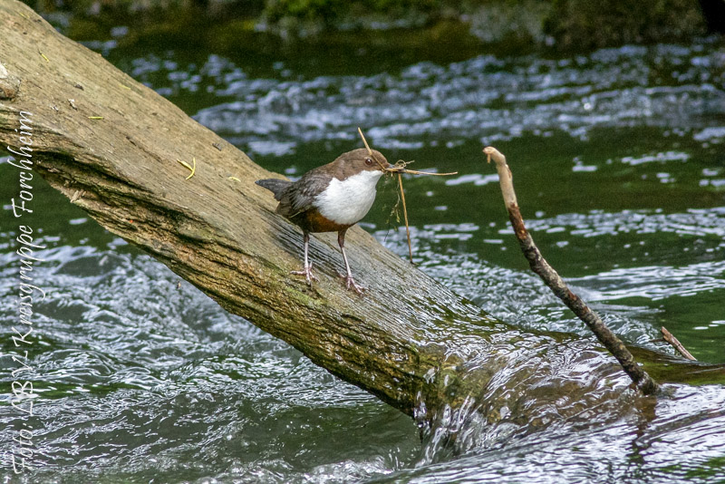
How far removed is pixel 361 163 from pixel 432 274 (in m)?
Answer: 2.32

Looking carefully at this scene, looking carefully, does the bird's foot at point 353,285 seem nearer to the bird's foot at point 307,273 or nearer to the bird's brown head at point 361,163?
the bird's foot at point 307,273

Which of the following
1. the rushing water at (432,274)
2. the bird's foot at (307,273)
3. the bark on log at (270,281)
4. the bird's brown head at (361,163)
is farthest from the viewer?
the bird's foot at (307,273)

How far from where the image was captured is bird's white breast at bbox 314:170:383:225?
318 centimetres

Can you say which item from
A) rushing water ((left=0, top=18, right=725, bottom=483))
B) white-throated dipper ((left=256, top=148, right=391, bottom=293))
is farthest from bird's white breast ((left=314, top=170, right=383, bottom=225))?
rushing water ((left=0, top=18, right=725, bottom=483))

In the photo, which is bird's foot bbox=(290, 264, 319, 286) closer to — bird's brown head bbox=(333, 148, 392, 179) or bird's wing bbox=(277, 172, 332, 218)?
bird's wing bbox=(277, 172, 332, 218)

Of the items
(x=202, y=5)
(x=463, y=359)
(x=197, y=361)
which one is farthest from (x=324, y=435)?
(x=202, y=5)

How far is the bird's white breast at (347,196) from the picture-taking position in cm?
318

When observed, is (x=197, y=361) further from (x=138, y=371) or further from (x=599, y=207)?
(x=599, y=207)

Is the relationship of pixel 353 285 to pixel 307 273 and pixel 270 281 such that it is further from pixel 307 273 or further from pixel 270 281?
pixel 270 281

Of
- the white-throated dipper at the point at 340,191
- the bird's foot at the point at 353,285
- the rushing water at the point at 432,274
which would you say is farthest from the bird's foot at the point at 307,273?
the rushing water at the point at 432,274

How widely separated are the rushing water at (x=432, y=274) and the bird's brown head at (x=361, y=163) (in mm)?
902

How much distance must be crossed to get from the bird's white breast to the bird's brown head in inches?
0.7

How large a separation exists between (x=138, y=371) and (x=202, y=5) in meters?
10.6

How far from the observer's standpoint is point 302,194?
3277 mm
